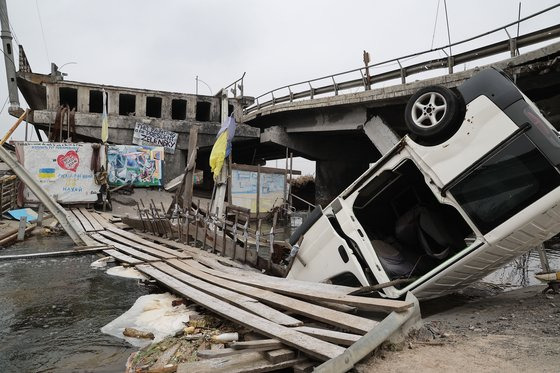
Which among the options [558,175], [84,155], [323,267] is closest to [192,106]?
[84,155]

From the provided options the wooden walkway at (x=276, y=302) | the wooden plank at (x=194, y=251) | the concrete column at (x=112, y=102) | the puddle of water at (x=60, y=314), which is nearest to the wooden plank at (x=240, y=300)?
the wooden walkway at (x=276, y=302)

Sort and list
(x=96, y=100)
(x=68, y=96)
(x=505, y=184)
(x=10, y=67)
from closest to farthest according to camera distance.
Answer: (x=505, y=184), (x=10, y=67), (x=68, y=96), (x=96, y=100)

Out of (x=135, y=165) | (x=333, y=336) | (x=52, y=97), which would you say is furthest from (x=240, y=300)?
(x=52, y=97)

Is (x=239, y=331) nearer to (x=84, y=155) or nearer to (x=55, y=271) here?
(x=55, y=271)

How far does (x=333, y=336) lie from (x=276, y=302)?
1220 millimetres

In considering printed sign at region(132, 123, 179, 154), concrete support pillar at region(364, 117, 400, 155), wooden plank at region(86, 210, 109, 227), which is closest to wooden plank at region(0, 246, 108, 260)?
wooden plank at region(86, 210, 109, 227)

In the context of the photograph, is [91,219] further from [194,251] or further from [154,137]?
[154,137]

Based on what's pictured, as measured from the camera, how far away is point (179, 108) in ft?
98.0

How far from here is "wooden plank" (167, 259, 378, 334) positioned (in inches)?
148

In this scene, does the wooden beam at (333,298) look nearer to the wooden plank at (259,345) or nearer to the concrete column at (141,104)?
the wooden plank at (259,345)

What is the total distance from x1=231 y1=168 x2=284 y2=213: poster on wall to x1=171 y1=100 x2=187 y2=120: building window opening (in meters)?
12.6

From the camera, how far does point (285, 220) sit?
17.5 metres

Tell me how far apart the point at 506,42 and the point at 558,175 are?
8937 millimetres

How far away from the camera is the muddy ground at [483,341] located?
3.13 metres
